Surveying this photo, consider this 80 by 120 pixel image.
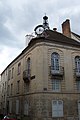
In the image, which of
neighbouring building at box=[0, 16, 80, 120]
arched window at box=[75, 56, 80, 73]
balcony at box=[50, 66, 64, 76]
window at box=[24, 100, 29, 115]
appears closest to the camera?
neighbouring building at box=[0, 16, 80, 120]

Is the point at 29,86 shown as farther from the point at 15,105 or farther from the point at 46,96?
the point at 15,105

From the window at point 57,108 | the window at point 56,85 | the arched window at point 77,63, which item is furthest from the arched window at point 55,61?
the window at point 57,108

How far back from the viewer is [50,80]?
65.5 feet

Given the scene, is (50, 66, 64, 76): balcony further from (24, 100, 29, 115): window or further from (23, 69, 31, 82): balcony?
(24, 100, 29, 115): window

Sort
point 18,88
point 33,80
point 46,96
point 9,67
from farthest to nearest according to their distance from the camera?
point 9,67 < point 18,88 < point 33,80 < point 46,96

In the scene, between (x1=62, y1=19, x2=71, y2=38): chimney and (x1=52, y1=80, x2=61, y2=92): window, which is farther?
(x1=62, y1=19, x2=71, y2=38): chimney

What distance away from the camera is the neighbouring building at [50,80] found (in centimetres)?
1917

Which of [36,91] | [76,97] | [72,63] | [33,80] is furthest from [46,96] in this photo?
[72,63]

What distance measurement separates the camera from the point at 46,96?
19203 millimetres

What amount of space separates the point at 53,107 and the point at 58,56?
6103mm

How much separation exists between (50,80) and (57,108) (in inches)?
125

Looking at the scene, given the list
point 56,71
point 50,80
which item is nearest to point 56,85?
point 50,80

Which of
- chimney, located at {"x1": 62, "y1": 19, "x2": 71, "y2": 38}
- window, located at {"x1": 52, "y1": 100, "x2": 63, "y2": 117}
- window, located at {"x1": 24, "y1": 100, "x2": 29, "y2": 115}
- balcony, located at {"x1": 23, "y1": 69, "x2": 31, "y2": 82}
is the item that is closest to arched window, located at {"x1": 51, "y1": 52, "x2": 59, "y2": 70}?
balcony, located at {"x1": 23, "y1": 69, "x2": 31, "y2": 82}

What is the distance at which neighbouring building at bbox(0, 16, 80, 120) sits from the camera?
19.2m
